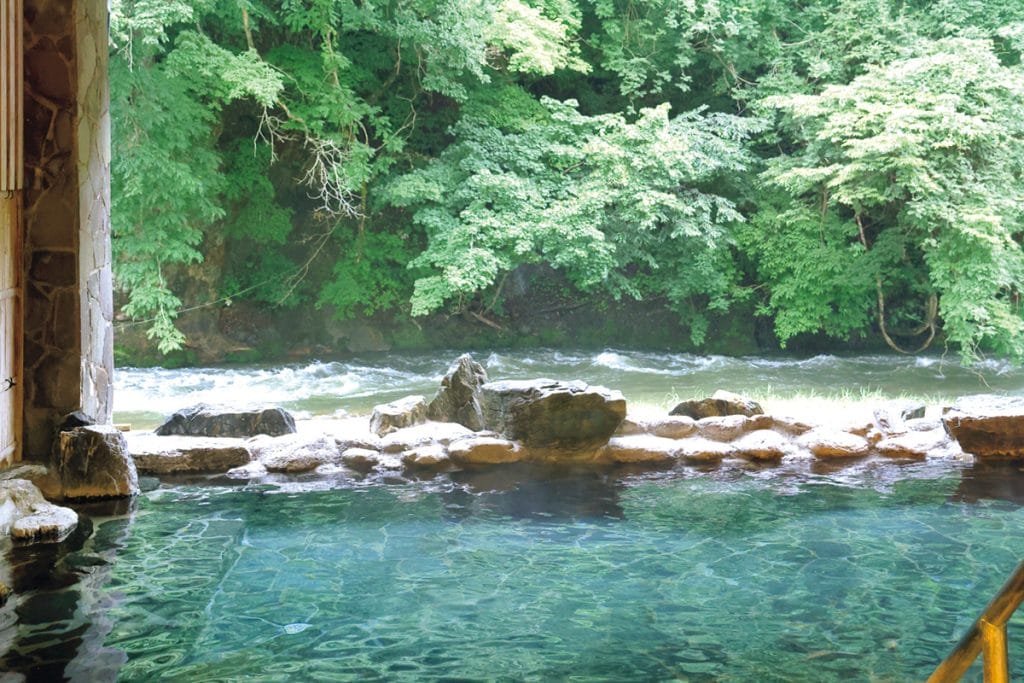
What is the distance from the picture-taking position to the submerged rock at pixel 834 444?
24.7ft

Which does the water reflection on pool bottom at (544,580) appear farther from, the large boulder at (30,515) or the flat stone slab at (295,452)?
the flat stone slab at (295,452)

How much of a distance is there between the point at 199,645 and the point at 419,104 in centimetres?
1199

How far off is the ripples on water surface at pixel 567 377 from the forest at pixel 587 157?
772 mm

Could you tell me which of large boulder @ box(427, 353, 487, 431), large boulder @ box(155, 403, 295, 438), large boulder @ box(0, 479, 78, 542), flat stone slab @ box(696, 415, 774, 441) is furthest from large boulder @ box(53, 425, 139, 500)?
flat stone slab @ box(696, 415, 774, 441)

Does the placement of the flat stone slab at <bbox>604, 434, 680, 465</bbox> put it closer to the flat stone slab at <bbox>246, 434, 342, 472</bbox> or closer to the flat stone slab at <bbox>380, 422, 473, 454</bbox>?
the flat stone slab at <bbox>380, 422, 473, 454</bbox>

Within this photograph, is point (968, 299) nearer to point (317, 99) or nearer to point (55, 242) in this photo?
point (317, 99)

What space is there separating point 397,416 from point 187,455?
1.68 metres

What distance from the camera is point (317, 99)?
13.0 meters

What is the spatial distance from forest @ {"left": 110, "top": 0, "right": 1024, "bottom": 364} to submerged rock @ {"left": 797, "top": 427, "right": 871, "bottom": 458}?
521cm

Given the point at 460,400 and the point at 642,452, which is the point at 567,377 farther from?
the point at 642,452

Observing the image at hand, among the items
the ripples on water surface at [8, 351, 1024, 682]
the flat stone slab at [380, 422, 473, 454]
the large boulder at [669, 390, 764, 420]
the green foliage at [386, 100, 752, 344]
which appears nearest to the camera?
the ripples on water surface at [8, 351, 1024, 682]

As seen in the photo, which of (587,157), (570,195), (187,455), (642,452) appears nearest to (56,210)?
(187,455)

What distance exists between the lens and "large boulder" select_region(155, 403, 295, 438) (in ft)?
25.8

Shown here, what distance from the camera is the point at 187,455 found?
280 inches
